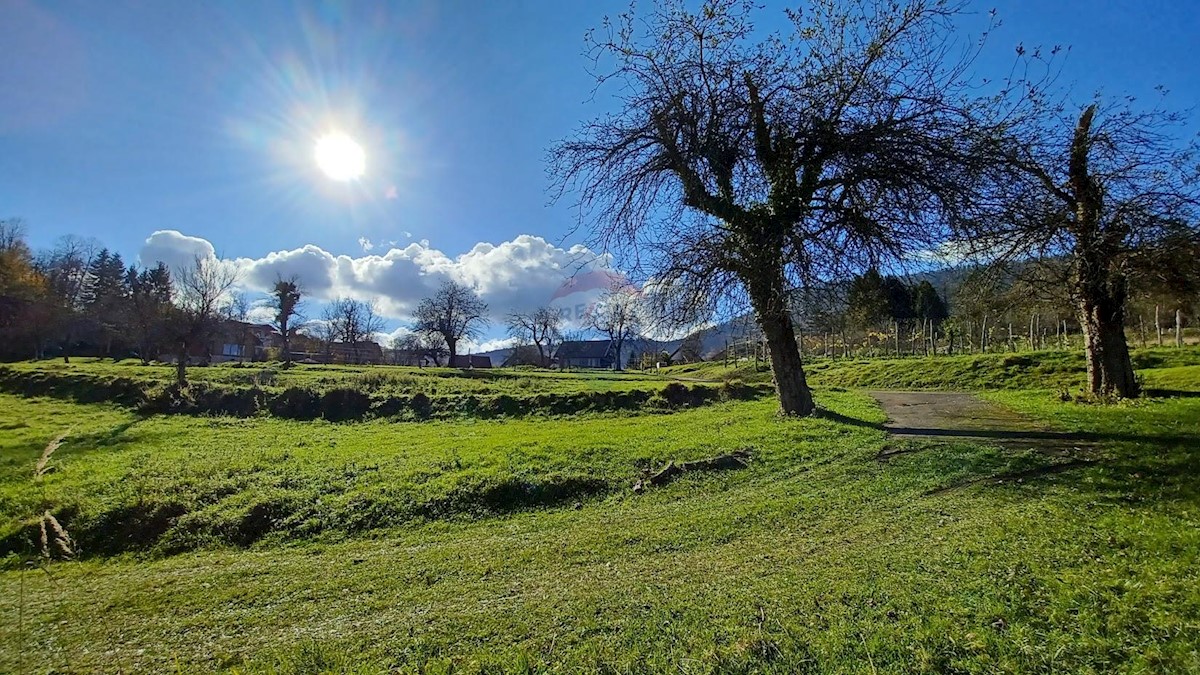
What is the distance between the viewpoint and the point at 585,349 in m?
105

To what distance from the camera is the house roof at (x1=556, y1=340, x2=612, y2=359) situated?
102 metres

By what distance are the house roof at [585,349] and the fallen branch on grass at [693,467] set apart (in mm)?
91339

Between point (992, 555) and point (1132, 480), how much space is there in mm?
3999

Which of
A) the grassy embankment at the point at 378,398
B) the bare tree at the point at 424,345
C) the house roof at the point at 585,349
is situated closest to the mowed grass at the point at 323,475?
the grassy embankment at the point at 378,398

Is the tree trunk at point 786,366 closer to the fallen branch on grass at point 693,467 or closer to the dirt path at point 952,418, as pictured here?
the dirt path at point 952,418

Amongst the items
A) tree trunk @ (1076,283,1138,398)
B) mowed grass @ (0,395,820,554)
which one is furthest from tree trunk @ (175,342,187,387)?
tree trunk @ (1076,283,1138,398)

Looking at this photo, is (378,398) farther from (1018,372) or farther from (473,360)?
(473,360)

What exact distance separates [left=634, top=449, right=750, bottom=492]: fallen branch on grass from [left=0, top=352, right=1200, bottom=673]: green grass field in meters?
0.32

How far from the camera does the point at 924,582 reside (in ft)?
13.0

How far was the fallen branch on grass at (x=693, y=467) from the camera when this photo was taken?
8977 millimetres

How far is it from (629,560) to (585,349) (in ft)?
326

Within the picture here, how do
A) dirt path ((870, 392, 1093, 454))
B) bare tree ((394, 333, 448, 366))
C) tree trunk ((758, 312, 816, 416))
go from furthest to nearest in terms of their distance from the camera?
1. bare tree ((394, 333, 448, 366))
2. tree trunk ((758, 312, 816, 416))
3. dirt path ((870, 392, 1093, 454))

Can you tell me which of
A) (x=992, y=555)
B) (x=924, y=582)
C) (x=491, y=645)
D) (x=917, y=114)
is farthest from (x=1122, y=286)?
(x=491, y=645)

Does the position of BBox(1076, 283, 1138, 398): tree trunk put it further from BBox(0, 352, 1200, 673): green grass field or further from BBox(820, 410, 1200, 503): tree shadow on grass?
BBox(820, 410, 1200, 503): tree shadow on grass
